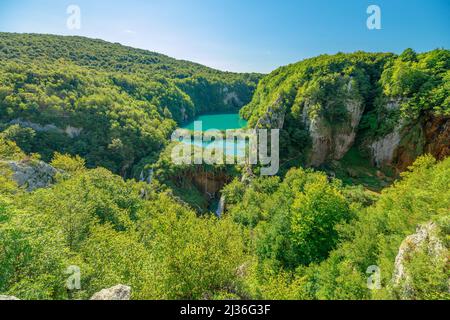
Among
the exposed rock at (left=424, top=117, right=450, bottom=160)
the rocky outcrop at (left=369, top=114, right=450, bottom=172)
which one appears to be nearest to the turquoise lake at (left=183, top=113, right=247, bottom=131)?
the rocky outcrop at (left=369, top=114, right=450, bottom=172)

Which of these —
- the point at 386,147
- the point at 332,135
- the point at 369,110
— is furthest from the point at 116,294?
the point at 369,110

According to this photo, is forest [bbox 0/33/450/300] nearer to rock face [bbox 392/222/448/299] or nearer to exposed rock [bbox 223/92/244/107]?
rock face [bbox 392/222/448/299]

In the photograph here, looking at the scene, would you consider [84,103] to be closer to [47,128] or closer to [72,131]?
[72,131]

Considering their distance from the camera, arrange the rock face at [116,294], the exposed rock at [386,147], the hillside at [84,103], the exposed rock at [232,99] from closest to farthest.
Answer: the rock face at [116,294]
the exposed rock at [386,147]
the hillside at [84,103]
the exposed rock at [232,99]

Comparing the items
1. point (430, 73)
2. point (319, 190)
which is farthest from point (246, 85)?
point (319, 190)

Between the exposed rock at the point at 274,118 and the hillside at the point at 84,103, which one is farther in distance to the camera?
the hillside at the point at 84,103

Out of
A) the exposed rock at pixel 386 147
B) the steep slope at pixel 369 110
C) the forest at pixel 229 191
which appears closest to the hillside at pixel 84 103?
the forest at pixel 229 191

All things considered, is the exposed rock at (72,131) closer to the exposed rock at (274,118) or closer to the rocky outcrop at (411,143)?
the exposed rock at (274,118)

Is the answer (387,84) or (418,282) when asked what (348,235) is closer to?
(418,282)
